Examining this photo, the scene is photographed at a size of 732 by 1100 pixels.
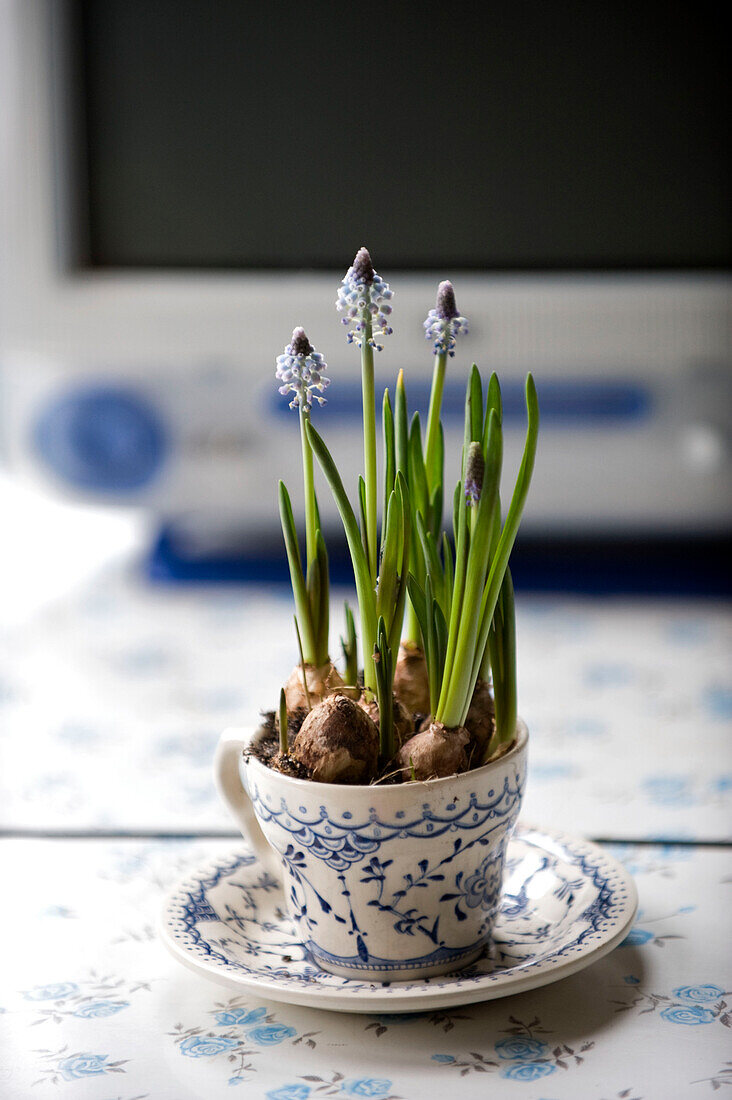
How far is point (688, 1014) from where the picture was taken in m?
0.25

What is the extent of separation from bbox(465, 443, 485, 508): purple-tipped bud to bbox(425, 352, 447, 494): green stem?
0.04 meters

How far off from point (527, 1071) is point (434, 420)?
0.15 metres

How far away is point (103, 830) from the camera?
383mm

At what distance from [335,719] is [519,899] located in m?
0.09

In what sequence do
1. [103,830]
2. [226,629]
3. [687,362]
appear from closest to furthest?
[103,830], [226,629], [687,362]

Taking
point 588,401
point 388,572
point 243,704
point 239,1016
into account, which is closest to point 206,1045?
point 239,1016

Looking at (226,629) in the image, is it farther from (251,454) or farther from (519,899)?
(519,899)

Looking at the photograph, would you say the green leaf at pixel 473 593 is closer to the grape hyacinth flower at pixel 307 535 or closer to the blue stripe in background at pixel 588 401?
the grape hyacinth flower at pixel 307 535

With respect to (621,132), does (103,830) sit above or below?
below

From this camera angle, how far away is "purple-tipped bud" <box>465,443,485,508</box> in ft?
0.75

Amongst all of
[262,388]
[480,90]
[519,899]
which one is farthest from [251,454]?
[519,899]

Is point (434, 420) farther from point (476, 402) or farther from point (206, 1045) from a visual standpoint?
point (206, 1045)

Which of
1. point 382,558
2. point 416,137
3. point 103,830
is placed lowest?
point 103,830

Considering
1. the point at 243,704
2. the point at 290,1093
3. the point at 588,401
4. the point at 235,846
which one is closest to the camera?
the point at 290,1093
